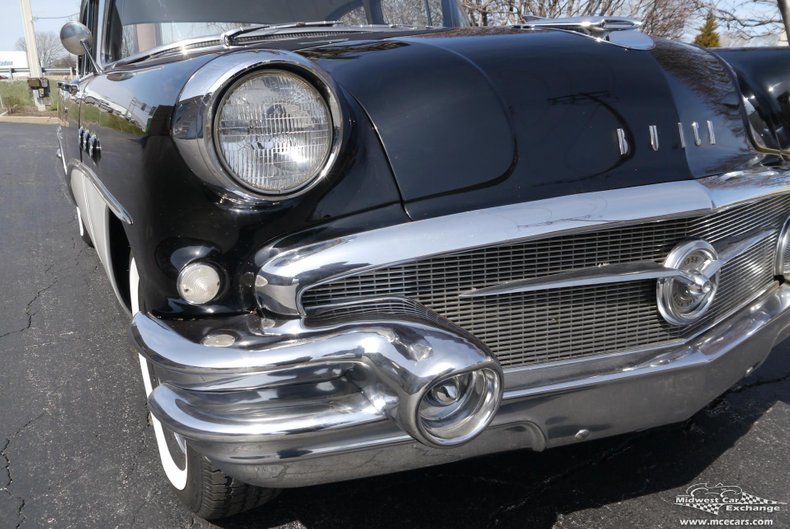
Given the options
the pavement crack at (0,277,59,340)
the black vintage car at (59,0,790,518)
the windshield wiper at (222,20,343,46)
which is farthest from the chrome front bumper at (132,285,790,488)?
the pavement crack at (0,277,59,340)

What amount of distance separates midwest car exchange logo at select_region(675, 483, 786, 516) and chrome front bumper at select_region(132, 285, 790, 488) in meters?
0.66

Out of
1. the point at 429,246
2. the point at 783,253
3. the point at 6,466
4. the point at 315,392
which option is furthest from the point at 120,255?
the point at 783,253

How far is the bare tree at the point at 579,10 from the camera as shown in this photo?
32.1 ft

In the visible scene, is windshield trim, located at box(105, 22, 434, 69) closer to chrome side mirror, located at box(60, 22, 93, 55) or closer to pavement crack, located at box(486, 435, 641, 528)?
chrome side mirror, located at box(60, 22, 93, 55)

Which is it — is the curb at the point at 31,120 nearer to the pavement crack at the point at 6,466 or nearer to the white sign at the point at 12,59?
the pavement crack at the point at 6,466

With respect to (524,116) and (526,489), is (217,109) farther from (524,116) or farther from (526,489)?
(526,489)

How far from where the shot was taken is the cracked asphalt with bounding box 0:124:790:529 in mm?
2086

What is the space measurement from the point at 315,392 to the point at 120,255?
1121 millimetres

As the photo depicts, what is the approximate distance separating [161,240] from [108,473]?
1.00 meters

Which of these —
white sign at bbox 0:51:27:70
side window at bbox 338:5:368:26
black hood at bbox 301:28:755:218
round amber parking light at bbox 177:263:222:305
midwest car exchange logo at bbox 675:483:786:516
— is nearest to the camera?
round amber parking light at bbox 177:263:222:305

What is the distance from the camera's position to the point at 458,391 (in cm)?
163

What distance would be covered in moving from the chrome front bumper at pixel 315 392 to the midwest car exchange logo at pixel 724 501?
2.18 ft

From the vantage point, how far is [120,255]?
2.40 meters

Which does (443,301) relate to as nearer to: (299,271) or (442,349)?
(442,349)
